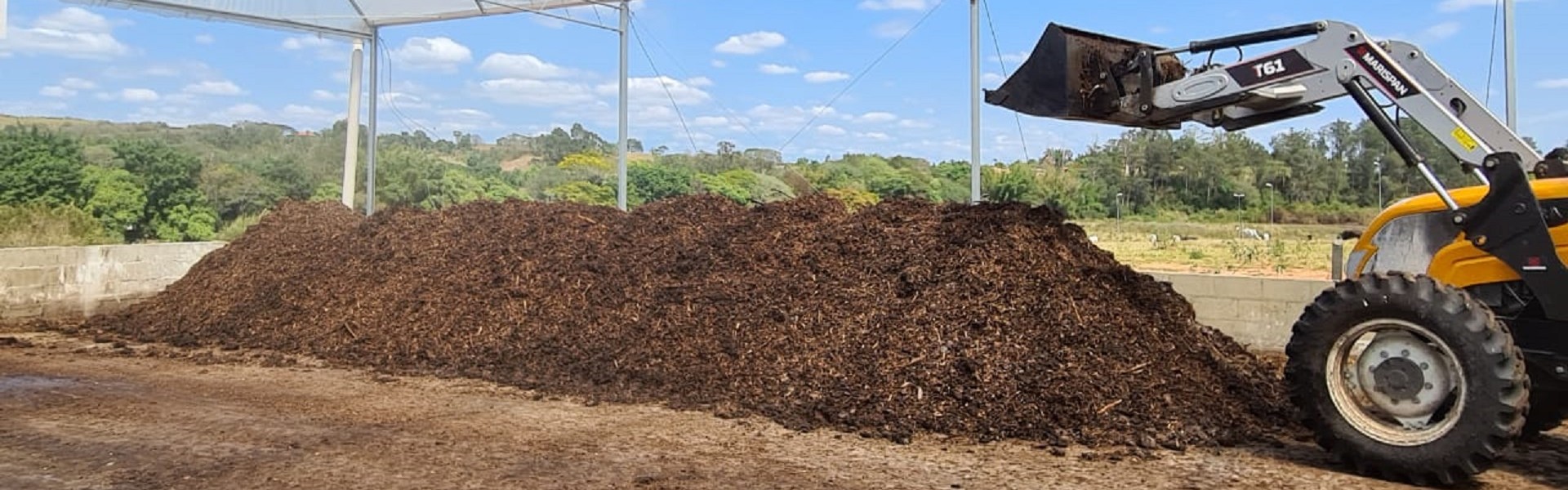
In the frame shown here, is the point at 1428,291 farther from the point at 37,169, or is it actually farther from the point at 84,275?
the point at 37,169

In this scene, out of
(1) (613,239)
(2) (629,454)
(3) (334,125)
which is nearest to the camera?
(2) (629,454)

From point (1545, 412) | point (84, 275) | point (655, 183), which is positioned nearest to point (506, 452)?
point (1545, 412)

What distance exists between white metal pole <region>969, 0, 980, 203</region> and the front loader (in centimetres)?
335

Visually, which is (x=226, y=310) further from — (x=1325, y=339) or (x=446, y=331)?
(x=1325, y=339)

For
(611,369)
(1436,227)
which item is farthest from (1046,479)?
(611,369)

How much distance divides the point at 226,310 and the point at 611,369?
505cm

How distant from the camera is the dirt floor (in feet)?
14.9

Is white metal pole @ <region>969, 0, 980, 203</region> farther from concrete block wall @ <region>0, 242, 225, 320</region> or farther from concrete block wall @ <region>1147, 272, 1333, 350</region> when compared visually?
concrete block wall @ <region>0, 242, 225, 320</region>

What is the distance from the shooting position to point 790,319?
266 inches

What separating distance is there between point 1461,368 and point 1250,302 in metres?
4.26

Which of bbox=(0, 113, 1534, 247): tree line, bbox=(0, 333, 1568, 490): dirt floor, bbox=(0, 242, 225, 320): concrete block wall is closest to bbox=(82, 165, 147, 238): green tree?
bbox=(0, 113, 1534, 247): tree line

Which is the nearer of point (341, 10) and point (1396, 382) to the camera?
point (1396, 382)

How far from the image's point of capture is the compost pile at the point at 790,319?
568cm

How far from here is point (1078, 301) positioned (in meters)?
6.25
